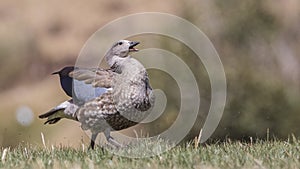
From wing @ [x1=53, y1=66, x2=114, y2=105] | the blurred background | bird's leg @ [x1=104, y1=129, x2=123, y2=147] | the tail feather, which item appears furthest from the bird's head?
the blurred background

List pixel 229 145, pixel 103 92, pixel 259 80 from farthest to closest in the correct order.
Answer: pixel 259 80 → pixel 103 92 → pixel 229 145

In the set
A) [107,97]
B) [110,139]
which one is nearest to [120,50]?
[107,97]

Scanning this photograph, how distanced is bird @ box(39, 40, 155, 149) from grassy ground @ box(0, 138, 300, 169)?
2.86ft

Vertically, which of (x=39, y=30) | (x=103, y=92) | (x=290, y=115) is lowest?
(x=290, y=115)

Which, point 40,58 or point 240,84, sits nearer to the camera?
point 240,84

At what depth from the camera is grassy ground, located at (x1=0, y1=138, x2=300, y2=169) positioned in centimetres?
734

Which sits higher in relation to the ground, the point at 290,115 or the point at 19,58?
the point at 19,58

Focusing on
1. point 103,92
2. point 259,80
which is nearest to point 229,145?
point 103,92

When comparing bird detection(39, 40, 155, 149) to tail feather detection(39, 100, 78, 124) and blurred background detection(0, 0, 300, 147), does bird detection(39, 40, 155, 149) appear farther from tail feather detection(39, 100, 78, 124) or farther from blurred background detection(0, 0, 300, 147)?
blurred background detection(0, 0, 300, 147)

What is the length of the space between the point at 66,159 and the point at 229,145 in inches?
78.5

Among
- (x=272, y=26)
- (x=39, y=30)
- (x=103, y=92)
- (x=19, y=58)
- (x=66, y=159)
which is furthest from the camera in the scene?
(x=39, y=30)

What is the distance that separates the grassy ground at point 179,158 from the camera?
24.1 feet

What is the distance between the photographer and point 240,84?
25.9 meters

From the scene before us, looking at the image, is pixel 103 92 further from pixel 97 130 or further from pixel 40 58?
pixel 40 58
